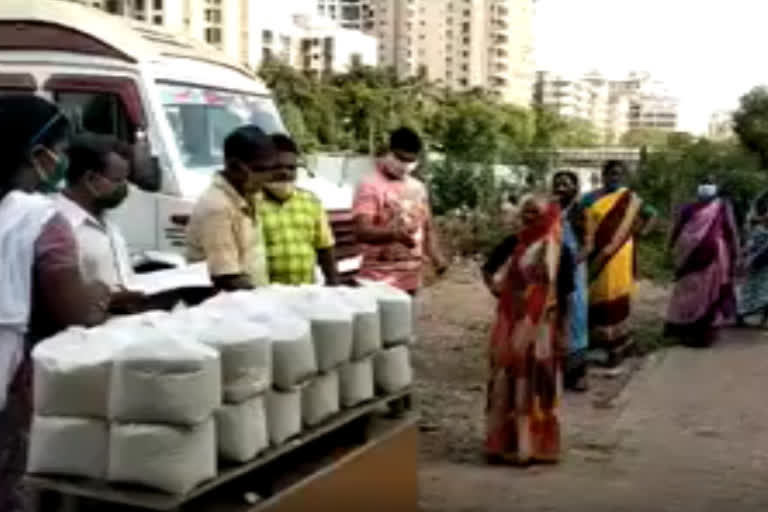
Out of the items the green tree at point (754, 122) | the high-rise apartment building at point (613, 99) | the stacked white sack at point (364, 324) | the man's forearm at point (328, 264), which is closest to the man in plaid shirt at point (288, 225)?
the man's forearm at point (328, 264)

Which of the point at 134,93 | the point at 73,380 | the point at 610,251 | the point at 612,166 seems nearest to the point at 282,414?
the point at 73,380

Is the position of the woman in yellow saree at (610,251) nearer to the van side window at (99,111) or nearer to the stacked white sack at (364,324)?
the van side window at (99,111)

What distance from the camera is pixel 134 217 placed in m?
8.71

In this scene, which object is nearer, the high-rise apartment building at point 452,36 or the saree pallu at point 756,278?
the saree pallu at point 756,278

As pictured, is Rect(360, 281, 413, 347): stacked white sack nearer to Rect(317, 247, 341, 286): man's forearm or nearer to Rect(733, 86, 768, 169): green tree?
Rect(317, 247, 341, 286): man's forearm

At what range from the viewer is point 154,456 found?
2.78 meters

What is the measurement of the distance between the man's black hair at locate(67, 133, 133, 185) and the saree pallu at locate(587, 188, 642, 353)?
20.9 feet

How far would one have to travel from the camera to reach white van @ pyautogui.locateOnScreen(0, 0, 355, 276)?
28.5ft

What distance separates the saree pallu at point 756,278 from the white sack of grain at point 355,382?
989 cm

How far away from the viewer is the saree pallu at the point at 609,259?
32.7 feet

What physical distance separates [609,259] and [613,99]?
6164 inches

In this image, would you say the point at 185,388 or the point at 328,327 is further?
the point at 328,327

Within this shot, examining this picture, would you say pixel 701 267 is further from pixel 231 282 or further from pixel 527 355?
pixel 231 282

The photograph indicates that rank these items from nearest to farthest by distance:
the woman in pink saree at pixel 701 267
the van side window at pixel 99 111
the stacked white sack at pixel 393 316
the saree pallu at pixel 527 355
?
the stacked white sack at pixel 393 316
the saree pallu at pixel 527 355
the van side window at pixel 99 111
the woman in pink saree at pixel 701 267
